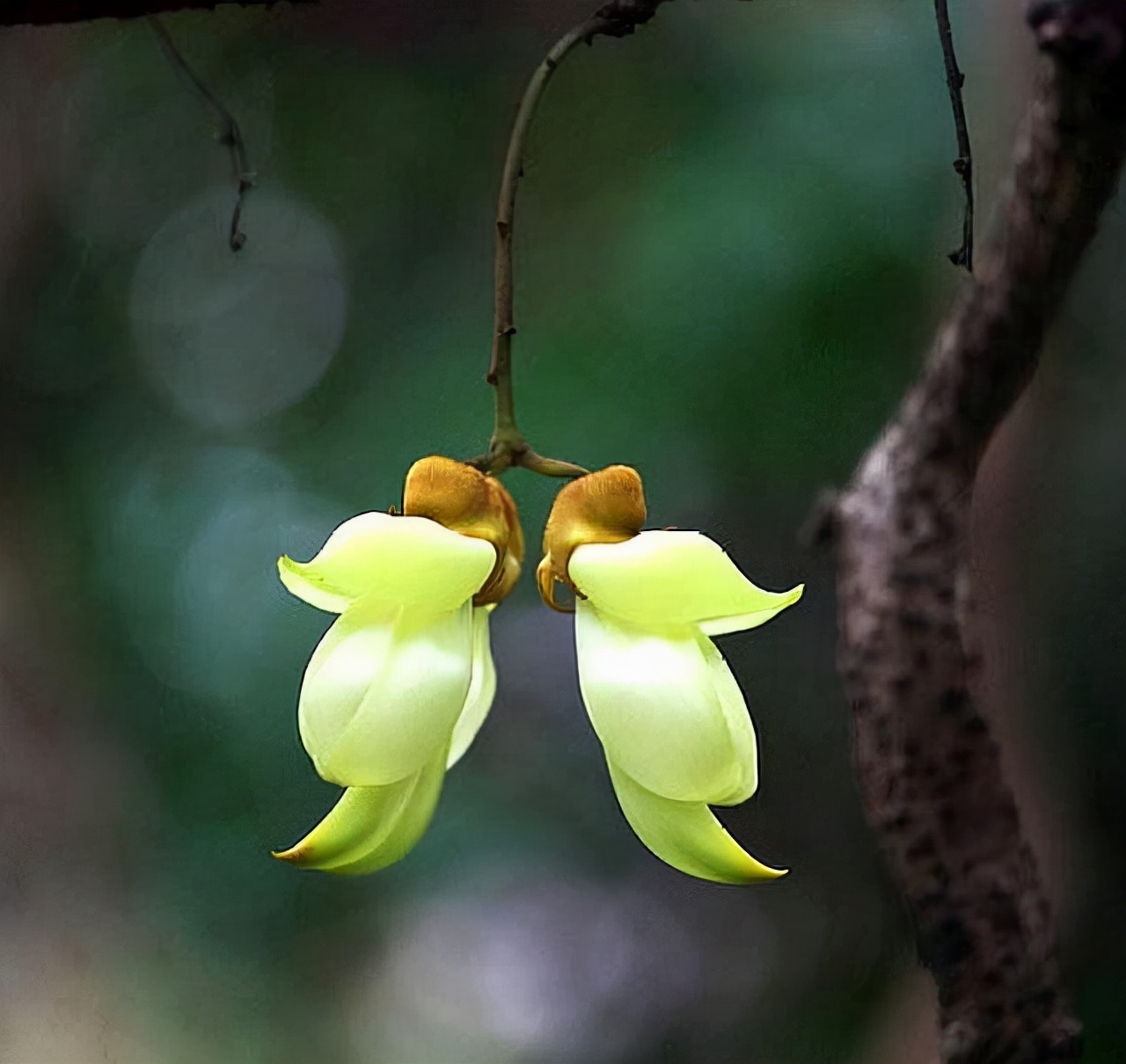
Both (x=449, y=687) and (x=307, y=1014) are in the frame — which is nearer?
(x=449, y=687)

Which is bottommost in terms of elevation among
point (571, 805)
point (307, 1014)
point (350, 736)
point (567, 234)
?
point (307, 1014)

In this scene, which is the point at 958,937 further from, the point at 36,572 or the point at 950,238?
the point at 36,572

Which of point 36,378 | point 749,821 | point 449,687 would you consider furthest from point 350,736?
point 36,378

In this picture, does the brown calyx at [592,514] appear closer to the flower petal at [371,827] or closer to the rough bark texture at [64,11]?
the flower petal at [371,827]

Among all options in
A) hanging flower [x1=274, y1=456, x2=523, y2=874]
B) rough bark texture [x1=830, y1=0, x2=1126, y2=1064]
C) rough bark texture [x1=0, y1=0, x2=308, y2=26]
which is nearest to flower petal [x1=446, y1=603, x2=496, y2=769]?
hanging flower [x1=274, y1=456, x2=523, y2=874]

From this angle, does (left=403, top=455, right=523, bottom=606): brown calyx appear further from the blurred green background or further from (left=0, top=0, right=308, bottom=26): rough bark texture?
(left=0, top=0, right=308, bottom=26): rough bark texture
